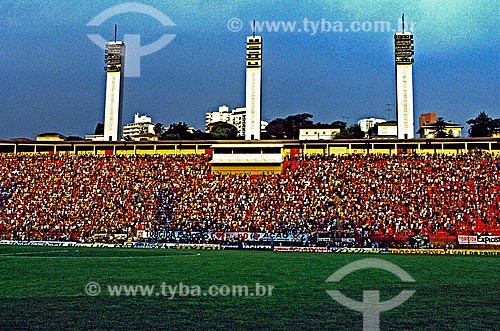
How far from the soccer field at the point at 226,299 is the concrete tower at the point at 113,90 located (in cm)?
3302

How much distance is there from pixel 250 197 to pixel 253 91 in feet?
40.3

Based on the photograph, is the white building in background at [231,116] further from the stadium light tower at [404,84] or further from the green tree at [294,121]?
the stadium light tower at [404,84]

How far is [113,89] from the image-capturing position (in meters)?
49.7

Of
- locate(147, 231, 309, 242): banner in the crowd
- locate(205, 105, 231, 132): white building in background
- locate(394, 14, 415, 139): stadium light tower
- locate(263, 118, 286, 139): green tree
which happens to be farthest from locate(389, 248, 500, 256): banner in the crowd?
locate(205, 105, 231, 132): white building in background

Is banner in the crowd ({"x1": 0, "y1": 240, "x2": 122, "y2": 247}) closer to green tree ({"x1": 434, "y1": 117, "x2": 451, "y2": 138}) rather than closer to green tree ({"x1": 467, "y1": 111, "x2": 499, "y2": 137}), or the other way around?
green tree ({"x1": 434, "y1": 117, "x2": 451, "y2": 138})

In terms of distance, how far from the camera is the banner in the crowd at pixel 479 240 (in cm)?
3159

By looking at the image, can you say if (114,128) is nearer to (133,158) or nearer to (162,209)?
(133,158)

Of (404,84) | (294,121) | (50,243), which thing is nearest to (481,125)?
(294,121)

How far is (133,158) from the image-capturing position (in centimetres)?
4478

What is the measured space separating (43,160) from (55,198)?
634 cm

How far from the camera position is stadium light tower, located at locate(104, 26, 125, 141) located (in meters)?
49.7

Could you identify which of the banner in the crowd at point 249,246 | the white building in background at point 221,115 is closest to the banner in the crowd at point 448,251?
the banner in the crowd at point 249,246

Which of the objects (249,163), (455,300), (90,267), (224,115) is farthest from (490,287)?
(224,115)

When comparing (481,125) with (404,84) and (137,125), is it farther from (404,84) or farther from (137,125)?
(137,125)
